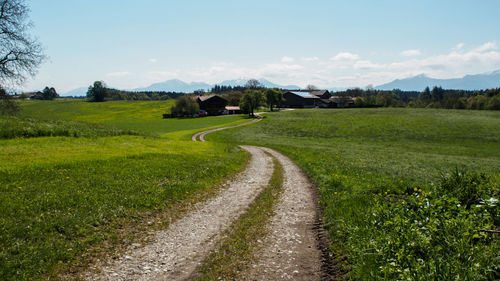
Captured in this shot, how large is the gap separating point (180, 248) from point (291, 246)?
363 cm

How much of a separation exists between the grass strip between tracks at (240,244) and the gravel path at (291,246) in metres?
0.31

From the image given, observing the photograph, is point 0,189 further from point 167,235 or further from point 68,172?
point 167,235

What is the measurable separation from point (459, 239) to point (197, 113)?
123 m

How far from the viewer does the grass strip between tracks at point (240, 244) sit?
7.22 metres

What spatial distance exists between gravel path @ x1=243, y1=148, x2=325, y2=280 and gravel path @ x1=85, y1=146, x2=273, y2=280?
70.5 inches

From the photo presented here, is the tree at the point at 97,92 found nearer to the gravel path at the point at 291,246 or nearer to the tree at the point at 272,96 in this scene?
the tree at the point at 272,96

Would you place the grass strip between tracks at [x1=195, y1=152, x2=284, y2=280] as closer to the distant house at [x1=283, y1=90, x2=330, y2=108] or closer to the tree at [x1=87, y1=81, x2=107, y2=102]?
the distant house at [x1=283, y1=90, x2=330, y2=108]

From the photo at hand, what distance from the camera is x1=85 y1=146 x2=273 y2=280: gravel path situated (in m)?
7.16

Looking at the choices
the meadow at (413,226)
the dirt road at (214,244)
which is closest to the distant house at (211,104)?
the meadow at (413,226)

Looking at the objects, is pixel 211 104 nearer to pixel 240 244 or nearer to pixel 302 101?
pixel 302 101

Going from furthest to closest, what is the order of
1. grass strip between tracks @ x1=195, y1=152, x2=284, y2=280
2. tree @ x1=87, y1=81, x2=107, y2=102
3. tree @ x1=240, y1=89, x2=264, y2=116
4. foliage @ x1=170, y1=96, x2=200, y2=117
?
tree @ x1=87, y1=81, x2=107, y2=102 < foliage @ x1=170, y1=96, x2=200, y2=117 < tree @ x1=240, y1=89, x2=264, y2=116 < grass strip between tracks @ x1=195, y1=152, x2=284, y2=280

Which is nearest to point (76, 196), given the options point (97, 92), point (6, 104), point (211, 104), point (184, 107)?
point (6, 104)

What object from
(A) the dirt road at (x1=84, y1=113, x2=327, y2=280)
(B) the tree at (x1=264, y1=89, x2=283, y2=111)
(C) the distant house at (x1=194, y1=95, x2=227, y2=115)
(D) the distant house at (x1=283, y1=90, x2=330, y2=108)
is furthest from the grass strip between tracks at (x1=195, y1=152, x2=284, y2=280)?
(D) the distant house at (x1=283, y1=90, x2=330, y2=108)

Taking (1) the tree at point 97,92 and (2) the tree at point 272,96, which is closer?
(2) the tree at point 272,96
